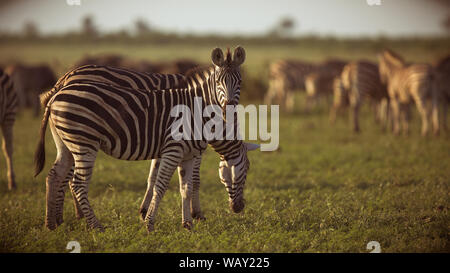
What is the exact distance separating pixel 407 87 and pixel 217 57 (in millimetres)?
10675

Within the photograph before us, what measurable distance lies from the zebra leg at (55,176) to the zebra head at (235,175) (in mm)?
2305

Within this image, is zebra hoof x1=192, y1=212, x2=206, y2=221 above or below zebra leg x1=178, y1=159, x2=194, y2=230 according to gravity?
below

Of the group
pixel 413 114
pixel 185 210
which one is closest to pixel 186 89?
pixel 185 210

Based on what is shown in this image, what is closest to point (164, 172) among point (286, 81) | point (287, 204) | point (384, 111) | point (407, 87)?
point (287, 204)

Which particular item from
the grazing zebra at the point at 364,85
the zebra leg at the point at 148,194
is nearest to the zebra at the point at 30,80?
the grazing zebra at the point at 364,85

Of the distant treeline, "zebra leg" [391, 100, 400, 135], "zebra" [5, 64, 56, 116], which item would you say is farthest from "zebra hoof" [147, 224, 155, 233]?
the distant treeline

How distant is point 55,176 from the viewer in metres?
6.20

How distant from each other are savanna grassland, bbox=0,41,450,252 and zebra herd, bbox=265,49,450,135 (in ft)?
3.73

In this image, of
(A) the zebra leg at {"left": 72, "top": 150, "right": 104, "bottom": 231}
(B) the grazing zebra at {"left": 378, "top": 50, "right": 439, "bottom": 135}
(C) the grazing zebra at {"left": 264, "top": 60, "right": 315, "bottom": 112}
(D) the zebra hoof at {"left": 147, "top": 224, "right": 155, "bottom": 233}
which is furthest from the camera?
(C) the grazing zebra at {"left": 264, "top": 60, "right": 315, "bottom": 112}

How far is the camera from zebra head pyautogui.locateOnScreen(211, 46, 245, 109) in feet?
19.0

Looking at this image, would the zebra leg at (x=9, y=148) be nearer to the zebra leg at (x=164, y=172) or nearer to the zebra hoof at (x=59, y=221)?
the zebra hoof at (x=59, y=221)

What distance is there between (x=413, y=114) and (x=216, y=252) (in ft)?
57.0

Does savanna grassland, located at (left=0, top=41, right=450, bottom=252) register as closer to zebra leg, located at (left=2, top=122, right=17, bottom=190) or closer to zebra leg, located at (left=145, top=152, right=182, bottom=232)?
zebra leg, located at (left=2, top=122, right=17, bottom=190)

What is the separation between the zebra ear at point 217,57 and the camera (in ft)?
19.2
